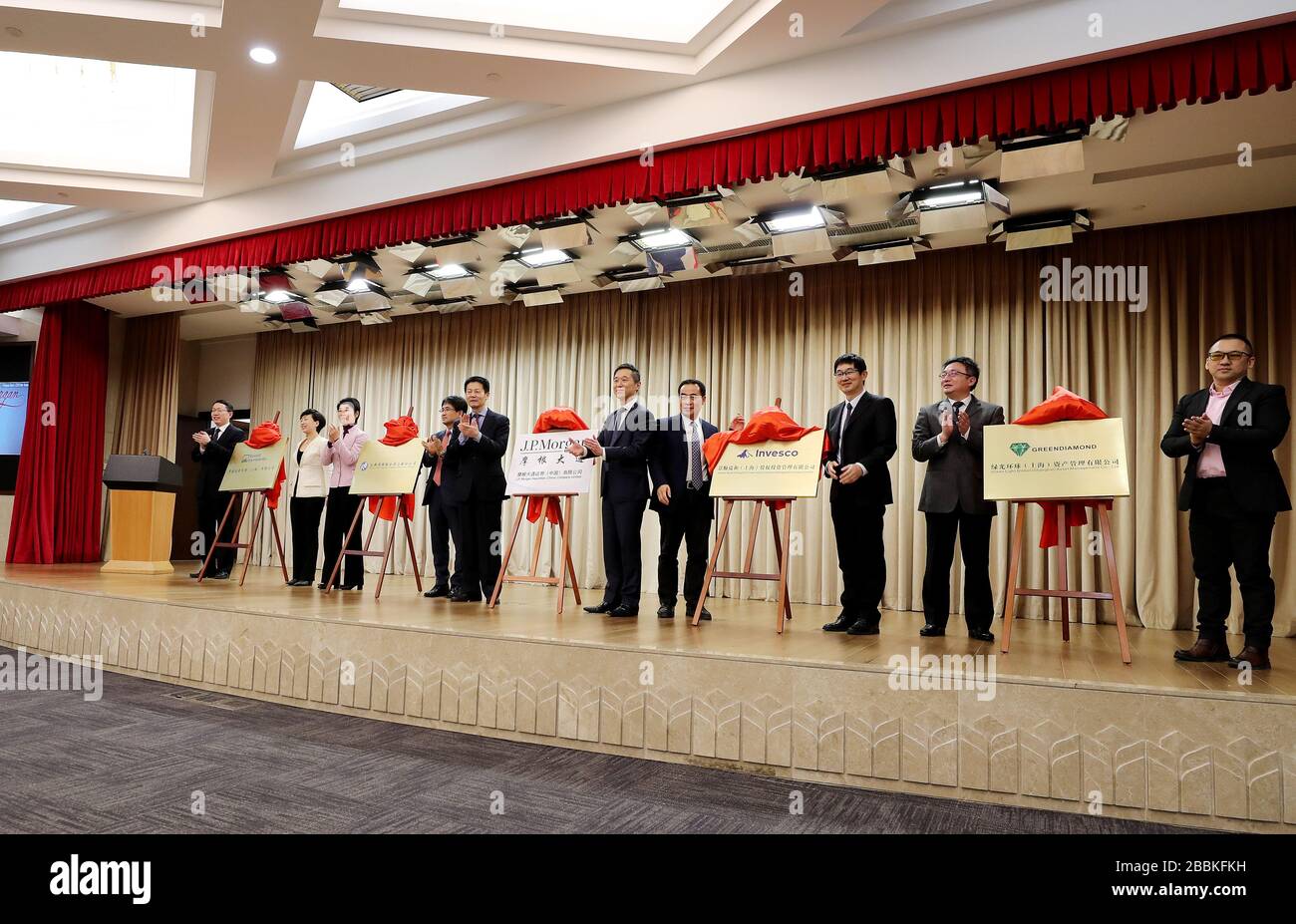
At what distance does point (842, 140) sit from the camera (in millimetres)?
4375

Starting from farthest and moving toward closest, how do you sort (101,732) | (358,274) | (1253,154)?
(358,274) → (1253,154) → (101,732)

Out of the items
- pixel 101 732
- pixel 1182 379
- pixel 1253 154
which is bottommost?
pixel 101 732

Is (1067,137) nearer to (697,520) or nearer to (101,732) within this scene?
(697,520)

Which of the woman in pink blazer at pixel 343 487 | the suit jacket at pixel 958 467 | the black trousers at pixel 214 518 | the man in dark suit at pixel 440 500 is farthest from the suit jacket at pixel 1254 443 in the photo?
the black trousers at pixel 214 518

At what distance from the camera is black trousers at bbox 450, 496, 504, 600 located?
5328 millimetres

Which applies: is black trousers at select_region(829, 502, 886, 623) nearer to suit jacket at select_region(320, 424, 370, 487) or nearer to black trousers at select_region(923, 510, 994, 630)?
black trousers at select_region(923, 510, 994, 630)

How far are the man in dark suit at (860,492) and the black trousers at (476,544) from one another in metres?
2.29

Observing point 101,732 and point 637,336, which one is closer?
point 101,732

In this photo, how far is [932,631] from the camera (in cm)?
418

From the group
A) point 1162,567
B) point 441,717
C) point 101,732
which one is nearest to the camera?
point 101,732

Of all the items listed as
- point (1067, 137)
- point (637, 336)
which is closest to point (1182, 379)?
point (1067, 137)

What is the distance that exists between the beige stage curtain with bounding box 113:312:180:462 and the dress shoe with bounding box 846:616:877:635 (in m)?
8.44

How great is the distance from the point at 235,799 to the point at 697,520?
3.16 m
